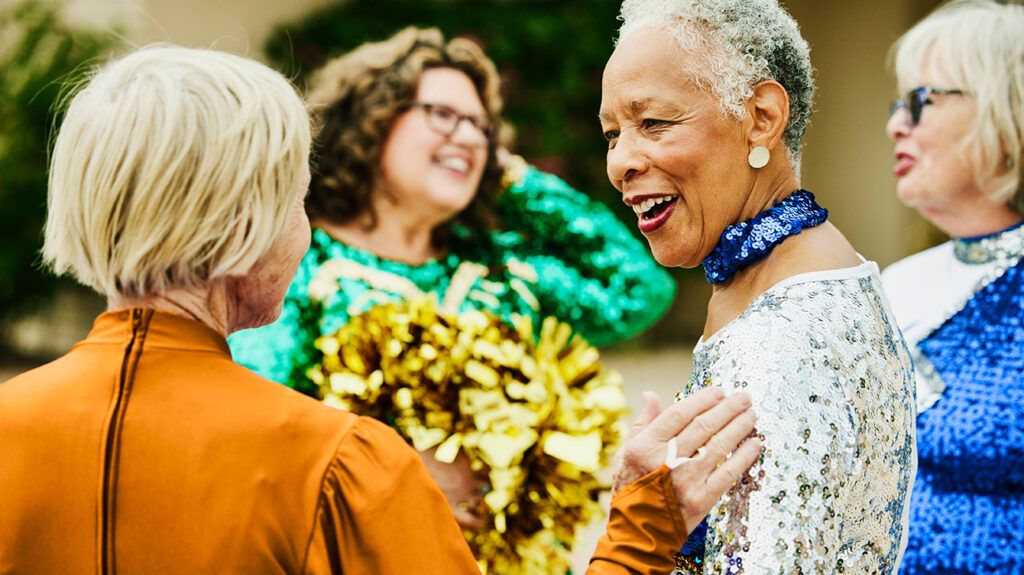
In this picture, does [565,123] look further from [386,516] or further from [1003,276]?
[386,516]

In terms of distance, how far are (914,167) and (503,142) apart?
56.0 inches

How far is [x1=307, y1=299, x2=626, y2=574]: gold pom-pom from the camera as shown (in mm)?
2721

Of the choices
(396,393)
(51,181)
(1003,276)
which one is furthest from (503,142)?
(51,181)

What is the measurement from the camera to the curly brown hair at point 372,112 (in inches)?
136

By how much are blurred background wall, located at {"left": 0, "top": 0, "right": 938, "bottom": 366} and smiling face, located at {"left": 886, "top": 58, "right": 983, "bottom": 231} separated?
616 cm

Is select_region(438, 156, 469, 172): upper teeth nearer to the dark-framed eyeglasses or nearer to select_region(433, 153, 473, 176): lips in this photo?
select_region(433, 153, 473, 176): lips

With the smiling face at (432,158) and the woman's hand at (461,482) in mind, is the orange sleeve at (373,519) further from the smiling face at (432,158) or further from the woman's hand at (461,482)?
the smiling face at (432,158)

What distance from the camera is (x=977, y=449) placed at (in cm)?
256

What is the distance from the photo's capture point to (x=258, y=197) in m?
1.55

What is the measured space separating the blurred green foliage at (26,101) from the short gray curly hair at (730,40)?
6791mm

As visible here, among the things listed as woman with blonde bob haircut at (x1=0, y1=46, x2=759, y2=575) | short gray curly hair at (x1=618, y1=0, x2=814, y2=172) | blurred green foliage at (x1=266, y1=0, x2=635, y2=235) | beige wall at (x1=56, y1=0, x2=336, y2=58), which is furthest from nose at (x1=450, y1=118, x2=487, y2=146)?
blurred green foliage at (x1=266, y1=0, x2=635, y2=235)

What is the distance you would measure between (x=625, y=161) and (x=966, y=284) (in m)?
1.44

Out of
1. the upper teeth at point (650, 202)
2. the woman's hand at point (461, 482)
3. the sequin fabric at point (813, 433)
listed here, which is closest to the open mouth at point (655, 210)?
the upper teeth at point (650, 202)

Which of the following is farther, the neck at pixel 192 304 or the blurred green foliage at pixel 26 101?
the blurred green foliage at pixel 26 101
